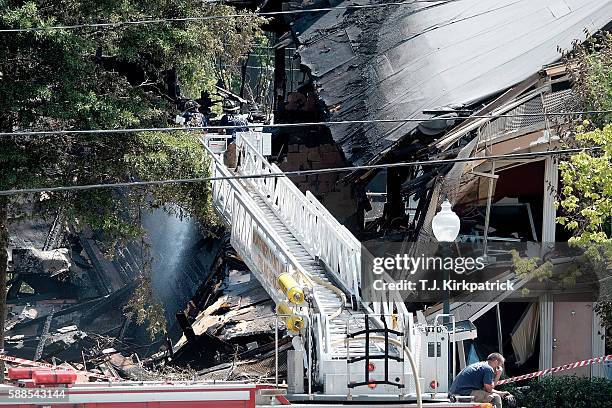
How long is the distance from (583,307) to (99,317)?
45.3 feet

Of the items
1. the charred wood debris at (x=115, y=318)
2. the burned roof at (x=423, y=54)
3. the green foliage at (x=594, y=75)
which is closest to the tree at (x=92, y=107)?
the charred wood debris at (x=115, y=318)

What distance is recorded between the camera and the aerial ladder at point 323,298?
624 inches

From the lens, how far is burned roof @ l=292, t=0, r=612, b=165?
24.0 meters

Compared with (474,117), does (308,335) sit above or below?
below

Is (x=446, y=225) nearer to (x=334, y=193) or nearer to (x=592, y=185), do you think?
(x=592, y=185)

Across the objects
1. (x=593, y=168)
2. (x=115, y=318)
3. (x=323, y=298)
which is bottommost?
(x=323, y=298)

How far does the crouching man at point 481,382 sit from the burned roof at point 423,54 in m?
8.95

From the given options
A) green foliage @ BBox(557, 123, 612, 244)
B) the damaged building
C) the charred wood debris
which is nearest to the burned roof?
the damaged building

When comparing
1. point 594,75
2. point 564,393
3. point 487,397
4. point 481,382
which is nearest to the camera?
point 487,397

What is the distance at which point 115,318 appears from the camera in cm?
3241

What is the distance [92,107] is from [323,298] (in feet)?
16.9

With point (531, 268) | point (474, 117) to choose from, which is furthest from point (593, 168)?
point (531, 268)

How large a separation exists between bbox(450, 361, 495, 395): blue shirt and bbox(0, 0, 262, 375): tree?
8154 mm

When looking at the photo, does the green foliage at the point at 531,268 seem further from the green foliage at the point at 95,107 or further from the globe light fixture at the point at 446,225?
the globe light fixture at the point at 446,225
